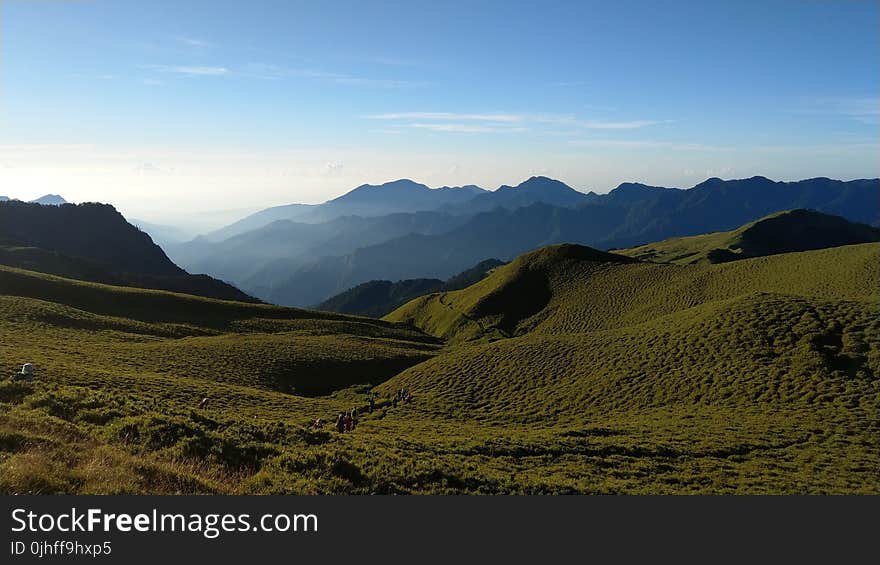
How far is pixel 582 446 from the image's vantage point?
21969mm

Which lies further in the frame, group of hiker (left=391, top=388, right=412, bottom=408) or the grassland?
group of hiker (left=391, top=388, right=412, bottom=408)

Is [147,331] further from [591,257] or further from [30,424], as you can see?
[591,257]

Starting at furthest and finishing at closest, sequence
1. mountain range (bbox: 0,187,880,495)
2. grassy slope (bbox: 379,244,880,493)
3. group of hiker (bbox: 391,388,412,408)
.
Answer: group of hiker (bbox: 391,388,412,408), grassy slope (bbox: 379,244,880,493), mountain range (bbox: 0,187,880,495)

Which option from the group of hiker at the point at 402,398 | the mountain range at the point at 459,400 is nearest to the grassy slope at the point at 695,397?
the mountain range at the point at 459,400

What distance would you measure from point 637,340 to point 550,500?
Answer: 1384 inches

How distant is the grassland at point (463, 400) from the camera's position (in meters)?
13.7

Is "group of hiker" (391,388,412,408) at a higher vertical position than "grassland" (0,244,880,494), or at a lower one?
lower

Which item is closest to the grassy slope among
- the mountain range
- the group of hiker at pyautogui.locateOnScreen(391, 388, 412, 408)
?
the mountain range

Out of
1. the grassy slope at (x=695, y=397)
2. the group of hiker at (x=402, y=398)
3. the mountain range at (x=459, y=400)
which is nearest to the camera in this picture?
the mountain range at (x=459, y=400)

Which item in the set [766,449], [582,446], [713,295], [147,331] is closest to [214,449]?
[582,446]

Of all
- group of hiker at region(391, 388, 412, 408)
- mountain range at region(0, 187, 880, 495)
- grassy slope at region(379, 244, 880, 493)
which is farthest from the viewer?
group of hiker at region(391, 388, 412, 408)

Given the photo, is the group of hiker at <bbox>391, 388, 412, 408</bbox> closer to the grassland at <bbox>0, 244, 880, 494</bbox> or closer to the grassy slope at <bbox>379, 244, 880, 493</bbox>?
the grassland at <bbox>0, 244, 880, 494</bbox>

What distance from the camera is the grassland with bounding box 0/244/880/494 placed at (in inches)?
539

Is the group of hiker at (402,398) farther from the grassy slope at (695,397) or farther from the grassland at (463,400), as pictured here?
the grassy slope at (695,397)
